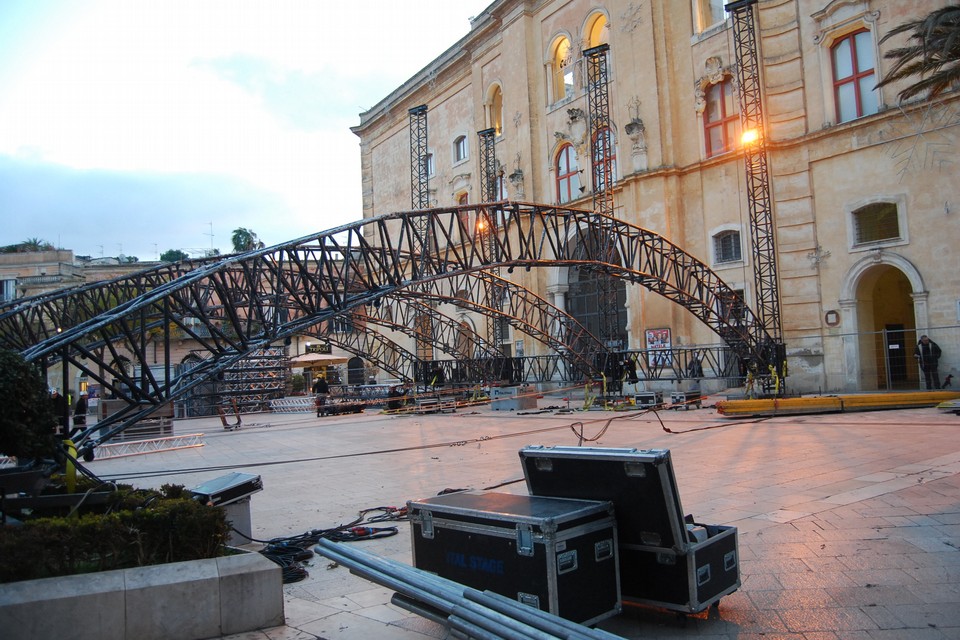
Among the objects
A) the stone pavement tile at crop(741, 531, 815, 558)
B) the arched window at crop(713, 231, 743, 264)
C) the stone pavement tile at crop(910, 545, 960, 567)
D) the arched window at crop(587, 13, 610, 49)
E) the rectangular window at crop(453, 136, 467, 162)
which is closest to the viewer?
the stone pavement tile at crop(910, 545, 960, 567)

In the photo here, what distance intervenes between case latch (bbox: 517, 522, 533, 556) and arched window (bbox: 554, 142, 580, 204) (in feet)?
117

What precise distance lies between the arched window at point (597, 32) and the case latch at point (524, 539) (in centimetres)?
3631

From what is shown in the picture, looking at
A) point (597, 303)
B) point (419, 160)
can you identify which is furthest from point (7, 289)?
point (597, 303)

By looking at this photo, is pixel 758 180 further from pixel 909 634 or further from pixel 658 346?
pixel 909 634

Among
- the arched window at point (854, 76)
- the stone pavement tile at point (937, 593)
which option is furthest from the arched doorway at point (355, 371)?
the stone pavement tile at point (937, 593)

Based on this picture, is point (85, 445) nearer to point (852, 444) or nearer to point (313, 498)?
point (313, 498)

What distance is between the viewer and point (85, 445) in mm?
11781

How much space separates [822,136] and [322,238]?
66.8ft

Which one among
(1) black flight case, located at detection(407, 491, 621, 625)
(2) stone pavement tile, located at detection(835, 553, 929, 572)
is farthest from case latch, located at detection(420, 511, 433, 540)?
(2) stone pavement tile, located at detection(835, 553, 929, 572)

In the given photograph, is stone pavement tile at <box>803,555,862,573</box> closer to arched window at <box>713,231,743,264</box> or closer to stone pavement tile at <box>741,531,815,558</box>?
stone pavement tile at <box>741,531,815,558</box>

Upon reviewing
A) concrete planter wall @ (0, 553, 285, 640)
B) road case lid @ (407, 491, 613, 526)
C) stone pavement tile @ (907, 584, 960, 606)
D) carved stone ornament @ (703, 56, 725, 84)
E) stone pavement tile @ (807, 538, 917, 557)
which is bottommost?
stone pavement tile @ (907, 584, 960, 606)

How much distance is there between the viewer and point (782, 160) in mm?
29406

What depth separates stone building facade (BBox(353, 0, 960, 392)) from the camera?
25.6m

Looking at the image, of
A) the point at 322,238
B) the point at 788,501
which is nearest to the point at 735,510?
the point at 788,501
